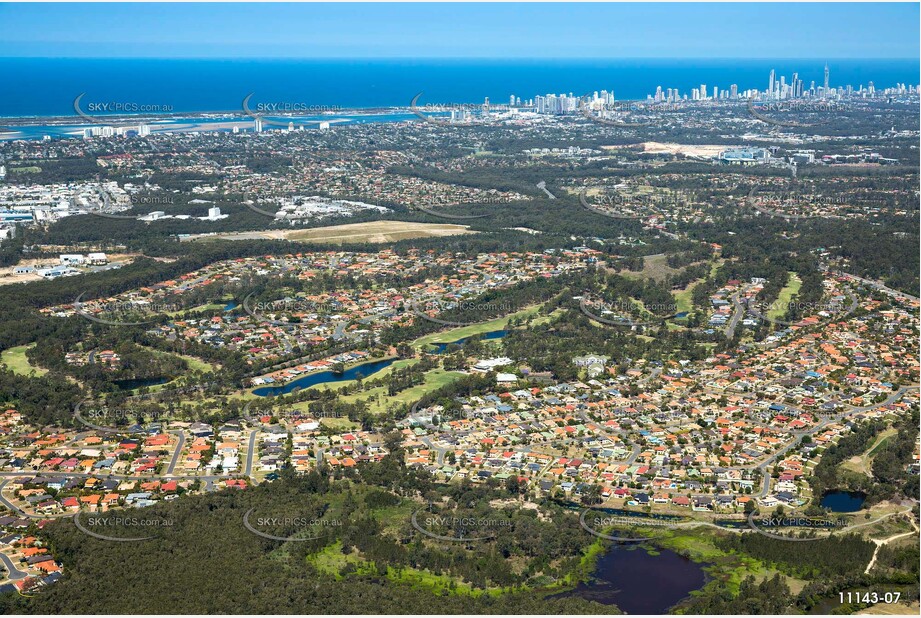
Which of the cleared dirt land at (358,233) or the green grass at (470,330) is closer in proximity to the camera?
the green grass at (470,330)

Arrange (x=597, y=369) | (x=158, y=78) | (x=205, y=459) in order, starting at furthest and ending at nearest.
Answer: (x=158, y=78), (x=597, y=369), (x=205, y=459)

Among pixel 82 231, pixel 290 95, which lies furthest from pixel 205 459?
pixel 290 95

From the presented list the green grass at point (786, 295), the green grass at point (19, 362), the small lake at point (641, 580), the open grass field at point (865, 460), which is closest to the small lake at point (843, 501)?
the open grass field at point (865, 460)

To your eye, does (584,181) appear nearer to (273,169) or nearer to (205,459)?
(273,169)

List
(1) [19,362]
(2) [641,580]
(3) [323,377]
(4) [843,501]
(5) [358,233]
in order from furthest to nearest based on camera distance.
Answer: (5) [358,233] < (1) [19,362] < (3) [323,377] < (4) [843,501] < (2) [641,580]

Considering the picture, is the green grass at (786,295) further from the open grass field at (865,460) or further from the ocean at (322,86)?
the ocean at (322,86)

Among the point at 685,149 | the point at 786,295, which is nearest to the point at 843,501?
the point at 786,295

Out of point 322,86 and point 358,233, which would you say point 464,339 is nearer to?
point 358,233
